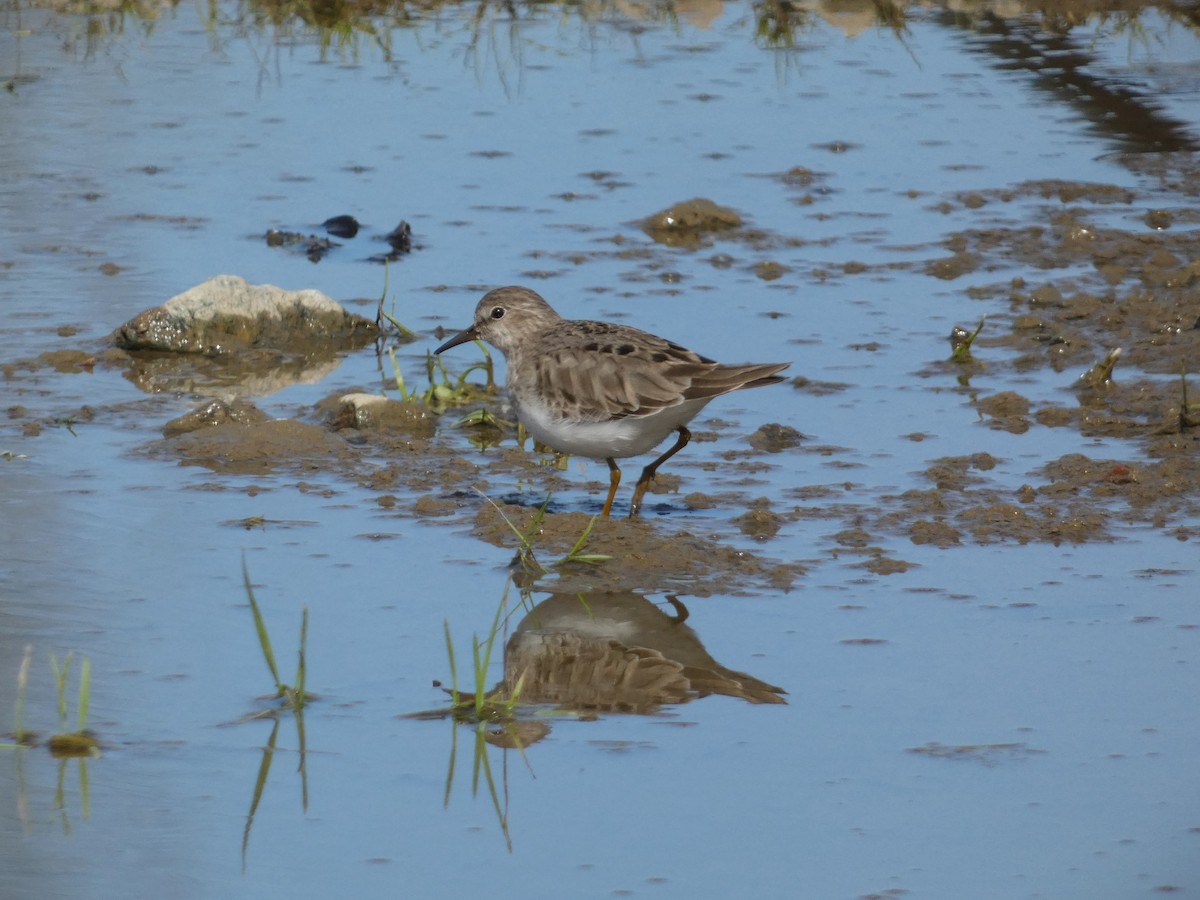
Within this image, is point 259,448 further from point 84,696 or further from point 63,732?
point 84,696

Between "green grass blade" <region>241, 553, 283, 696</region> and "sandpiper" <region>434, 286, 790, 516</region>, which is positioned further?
"sandpiper" <region>434, 286, 790, 516</region>

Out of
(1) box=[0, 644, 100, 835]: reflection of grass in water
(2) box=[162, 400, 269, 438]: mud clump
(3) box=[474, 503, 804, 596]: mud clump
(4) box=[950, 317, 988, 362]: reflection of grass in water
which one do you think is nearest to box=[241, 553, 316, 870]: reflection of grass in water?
(1) box=[0, 644, 100, 835]: reflection of grass in water

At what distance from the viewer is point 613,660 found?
6.04 metres

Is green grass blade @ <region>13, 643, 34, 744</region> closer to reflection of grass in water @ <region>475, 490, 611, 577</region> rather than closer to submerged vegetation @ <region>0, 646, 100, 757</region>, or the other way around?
submerged vegetation @ <region>0, 646, 100, 757</region>

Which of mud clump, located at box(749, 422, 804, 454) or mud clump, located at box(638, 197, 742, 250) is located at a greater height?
mud clump, located at box(638, 197, 742, 250)

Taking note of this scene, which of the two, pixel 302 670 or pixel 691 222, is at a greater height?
pixel 691 222

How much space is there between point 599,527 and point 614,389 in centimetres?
56

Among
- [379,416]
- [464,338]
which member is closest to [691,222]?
[464,338]

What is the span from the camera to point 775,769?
5191 mm

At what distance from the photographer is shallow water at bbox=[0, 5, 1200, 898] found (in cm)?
481

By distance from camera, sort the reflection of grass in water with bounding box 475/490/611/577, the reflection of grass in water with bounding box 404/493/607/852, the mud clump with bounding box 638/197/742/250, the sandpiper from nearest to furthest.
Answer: the reflection of grass in water with bounding box 404/493/607/852 < the reflection of grass in water with bounding box 475/490/611/577 < the sandpiper < the mud clump with bounding box 638/197/742/250

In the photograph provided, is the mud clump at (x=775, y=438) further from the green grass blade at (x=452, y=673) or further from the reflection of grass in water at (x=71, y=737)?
the reflection of grass in water at (x=71, y=737)

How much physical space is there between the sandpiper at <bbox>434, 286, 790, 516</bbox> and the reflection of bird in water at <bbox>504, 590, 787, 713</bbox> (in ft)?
3.03

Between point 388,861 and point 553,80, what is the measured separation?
34.0ft
